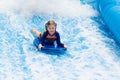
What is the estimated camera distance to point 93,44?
14.5 feet

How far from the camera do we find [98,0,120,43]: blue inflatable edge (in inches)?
179

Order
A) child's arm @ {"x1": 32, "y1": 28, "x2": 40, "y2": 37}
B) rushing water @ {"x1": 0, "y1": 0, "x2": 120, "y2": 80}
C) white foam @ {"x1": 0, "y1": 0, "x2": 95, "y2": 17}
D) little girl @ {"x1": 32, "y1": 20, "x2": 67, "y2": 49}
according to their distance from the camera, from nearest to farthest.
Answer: rushing water @ {"x1": 0, "y1": 0, "x2": 120, "y2": 80} → little girl @ {"x1": 32, "y1": 20, "x2": 67, "y2": 49} → child's arm @ {"x1": 32, "y1": 28, "x2": 40, "y2": 37} → white foam @ {"x1": 0, "y1": 0, "x2": 95, "y2": 17}

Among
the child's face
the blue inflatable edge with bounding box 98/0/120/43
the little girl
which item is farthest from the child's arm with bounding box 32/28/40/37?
the blue inflatable edge with bounding box 98/0/120/43

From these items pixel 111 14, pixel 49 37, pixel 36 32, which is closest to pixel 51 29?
pixel 49 37

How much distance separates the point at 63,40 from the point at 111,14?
1.01 metres

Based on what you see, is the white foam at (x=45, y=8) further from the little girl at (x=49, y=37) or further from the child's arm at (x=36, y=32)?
the little girl at (x=49, y=37)

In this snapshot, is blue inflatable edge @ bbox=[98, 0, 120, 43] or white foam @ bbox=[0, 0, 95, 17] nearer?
blue inflatable edge @ bbox=[98, 0, 120, 43]

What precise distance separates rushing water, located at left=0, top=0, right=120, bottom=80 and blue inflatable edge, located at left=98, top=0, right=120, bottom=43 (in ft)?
0.43

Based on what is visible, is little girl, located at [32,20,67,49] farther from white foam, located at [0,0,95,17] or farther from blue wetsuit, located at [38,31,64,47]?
white foam, located at [0,0,95,17]

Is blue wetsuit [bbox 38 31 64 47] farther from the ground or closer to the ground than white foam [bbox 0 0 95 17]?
closer to the ground

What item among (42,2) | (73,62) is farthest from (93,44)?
(42,2)

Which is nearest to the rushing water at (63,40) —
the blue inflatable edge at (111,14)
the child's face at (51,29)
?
the blue inflatable edge at (111,14)

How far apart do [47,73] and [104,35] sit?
60.4 inches

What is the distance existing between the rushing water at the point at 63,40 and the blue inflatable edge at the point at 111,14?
0.13 meters
